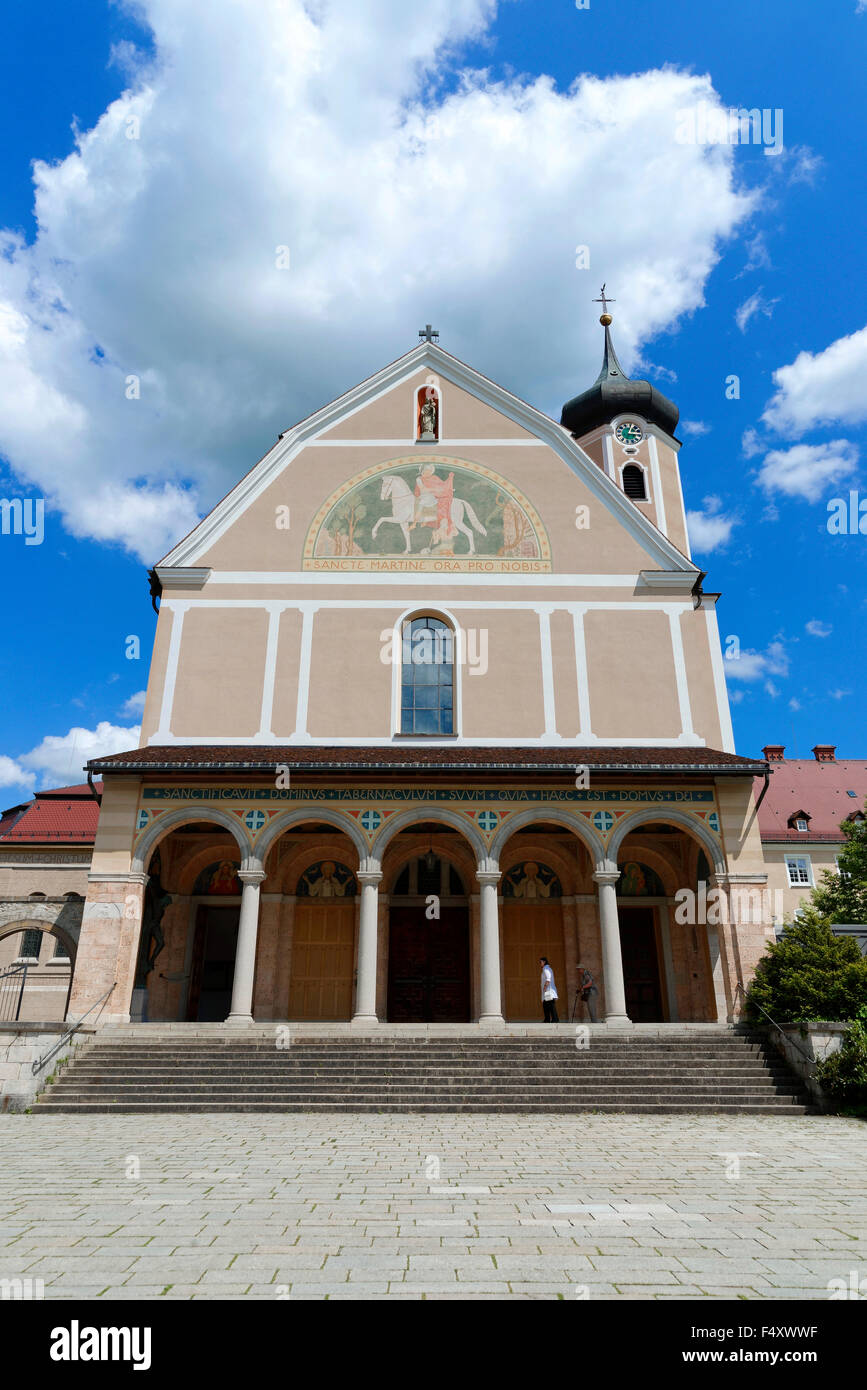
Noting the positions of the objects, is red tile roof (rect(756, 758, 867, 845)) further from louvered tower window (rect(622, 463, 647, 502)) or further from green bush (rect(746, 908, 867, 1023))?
green bush (rect(746, 908, 867, 1023))

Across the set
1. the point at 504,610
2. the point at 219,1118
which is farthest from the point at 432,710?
the point at 219,1118

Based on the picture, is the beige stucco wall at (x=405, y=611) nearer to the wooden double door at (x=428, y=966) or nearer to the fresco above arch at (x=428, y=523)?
the fresco above arch at (x=428, y=523)

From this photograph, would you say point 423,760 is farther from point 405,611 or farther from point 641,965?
point 641,965

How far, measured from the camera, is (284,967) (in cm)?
1973

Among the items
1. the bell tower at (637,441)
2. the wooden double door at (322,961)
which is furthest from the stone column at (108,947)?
the bell tower at (637,441)

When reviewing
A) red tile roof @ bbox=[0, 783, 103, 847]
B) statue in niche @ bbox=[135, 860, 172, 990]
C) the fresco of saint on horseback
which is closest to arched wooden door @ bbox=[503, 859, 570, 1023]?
statue in niche @ bbox=[135, 860, 172, 990]

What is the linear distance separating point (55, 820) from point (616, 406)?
25.1 meters

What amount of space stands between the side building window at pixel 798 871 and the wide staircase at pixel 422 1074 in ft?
80.1

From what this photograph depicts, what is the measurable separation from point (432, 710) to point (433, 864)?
150 inches

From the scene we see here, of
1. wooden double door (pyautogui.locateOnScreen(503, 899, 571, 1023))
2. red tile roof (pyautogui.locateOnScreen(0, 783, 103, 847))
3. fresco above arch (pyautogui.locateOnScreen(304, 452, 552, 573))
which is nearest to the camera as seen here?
wooden double door (pyautogui.locateOnScreen(503, 899, 571, 1023))

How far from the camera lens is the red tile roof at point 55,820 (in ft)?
103

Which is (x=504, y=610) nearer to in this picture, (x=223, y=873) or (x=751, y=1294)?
(x=223, y=873)

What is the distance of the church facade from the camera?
706 inches

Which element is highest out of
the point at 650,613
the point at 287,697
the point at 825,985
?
the point at 650,613
